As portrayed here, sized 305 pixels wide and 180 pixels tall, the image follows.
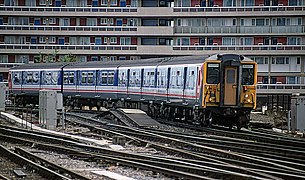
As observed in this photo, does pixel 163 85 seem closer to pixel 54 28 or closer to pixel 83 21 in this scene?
pixel 83 21

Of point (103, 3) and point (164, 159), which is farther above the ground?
point (103, 3)

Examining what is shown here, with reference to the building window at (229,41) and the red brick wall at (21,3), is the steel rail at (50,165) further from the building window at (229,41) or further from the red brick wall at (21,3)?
the red brick wall at (21,3)

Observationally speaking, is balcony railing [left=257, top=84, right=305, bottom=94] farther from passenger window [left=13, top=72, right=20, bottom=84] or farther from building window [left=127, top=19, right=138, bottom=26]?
passenger window [left=13, top=72, right=20, bottom=84]

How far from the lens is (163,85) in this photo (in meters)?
35.9

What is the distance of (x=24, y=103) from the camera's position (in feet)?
179

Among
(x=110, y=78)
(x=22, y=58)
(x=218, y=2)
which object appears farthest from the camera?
(x=22, y=58)

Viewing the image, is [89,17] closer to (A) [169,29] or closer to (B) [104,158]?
(A) [169,29]

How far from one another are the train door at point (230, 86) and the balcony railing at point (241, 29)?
45716 millimetres

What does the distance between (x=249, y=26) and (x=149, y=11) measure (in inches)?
420

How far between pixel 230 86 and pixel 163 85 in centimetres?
658

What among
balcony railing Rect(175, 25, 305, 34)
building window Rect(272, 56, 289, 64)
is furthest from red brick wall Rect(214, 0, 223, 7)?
building window Rect(272, 56, 289, 64)

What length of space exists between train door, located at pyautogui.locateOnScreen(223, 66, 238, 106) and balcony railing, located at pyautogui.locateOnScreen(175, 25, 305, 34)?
4572 centimetres

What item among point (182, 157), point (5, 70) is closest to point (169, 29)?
point (5, 70)

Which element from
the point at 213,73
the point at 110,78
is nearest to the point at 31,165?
the point at 213,73
